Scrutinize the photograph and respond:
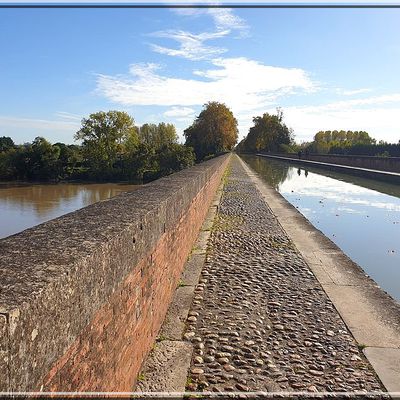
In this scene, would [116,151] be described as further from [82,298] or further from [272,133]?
[82,298]

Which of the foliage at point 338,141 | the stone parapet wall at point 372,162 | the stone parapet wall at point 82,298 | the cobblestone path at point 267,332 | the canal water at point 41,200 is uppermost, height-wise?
the foliage at point 338,141

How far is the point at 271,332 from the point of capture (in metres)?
3.86

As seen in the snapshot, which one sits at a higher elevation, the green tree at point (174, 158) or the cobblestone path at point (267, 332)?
the green tree at point (174, 158)

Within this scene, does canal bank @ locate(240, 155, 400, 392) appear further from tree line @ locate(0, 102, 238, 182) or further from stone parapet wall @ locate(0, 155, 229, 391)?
tree line @ locate(0, 102, 238, 182)

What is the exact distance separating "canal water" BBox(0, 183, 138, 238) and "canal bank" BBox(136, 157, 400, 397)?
3017 cm

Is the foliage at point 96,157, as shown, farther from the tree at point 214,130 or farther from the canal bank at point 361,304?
the canal bank at point 361,304

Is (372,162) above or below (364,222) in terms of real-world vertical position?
above

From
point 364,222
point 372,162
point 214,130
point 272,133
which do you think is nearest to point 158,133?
point 272,133

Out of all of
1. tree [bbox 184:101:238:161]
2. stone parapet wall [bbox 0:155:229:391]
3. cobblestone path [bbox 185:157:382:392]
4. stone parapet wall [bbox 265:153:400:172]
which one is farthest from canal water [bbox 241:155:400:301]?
tree [bbox 184:101:238:161]

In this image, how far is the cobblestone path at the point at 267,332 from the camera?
3.06m

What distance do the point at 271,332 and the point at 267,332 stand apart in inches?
1.6

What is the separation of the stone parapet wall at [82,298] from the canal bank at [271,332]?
0.65 metres

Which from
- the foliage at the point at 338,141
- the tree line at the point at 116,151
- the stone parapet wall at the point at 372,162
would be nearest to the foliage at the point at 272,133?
the foliage at the point at 338,141

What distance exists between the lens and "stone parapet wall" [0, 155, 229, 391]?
1.29 metres
